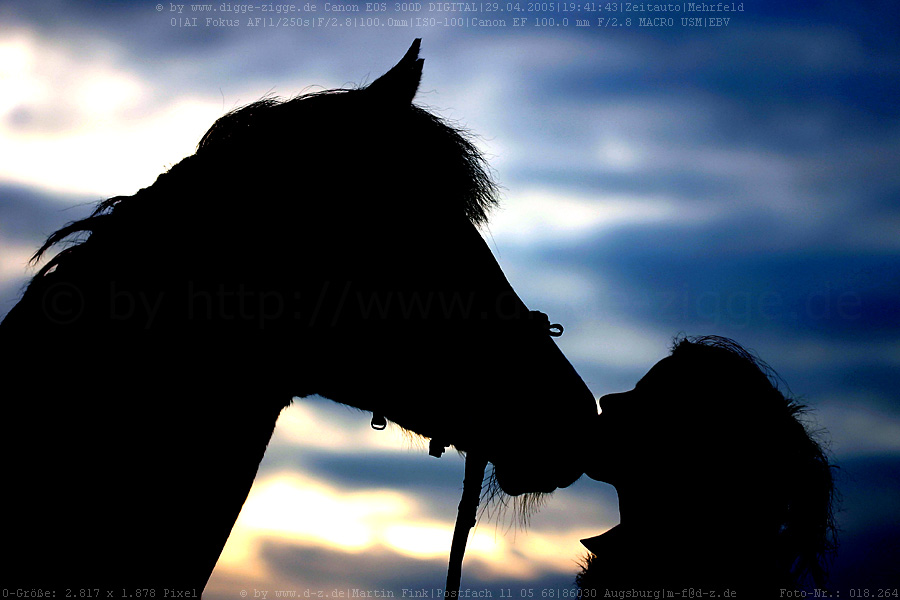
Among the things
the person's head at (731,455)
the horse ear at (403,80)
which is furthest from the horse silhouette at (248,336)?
the person's head at (731,455)

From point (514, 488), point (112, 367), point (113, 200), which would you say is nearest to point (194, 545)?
point (112, 367)

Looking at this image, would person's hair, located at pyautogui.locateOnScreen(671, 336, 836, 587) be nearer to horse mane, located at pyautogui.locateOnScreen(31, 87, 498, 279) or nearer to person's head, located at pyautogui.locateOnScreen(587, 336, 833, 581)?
person's head, located at pyautogui.locateOnScreen(587, 336, 833, 581)

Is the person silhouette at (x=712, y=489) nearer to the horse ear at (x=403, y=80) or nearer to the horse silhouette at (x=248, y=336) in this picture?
the horse silhouette at (x=248, y=336)

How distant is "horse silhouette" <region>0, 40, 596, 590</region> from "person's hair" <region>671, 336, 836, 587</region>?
43cm

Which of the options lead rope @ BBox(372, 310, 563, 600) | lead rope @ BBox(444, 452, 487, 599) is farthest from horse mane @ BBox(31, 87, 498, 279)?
lead rope @ BBox(444, 452, 487, 599)

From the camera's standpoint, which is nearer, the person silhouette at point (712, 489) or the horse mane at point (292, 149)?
the horse mane at point (292, 149)

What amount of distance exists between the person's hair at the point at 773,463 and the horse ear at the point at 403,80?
1.25 m

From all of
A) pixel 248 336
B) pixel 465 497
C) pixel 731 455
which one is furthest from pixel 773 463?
pixel 248 336

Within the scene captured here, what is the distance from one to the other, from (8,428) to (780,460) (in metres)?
2.09

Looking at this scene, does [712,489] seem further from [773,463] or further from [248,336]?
[248,336]

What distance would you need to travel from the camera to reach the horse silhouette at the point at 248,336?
1.37 metres

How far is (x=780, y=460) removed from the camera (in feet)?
6.28

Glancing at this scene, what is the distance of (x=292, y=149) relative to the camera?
167 cm

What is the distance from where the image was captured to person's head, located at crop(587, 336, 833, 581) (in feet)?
6.27
